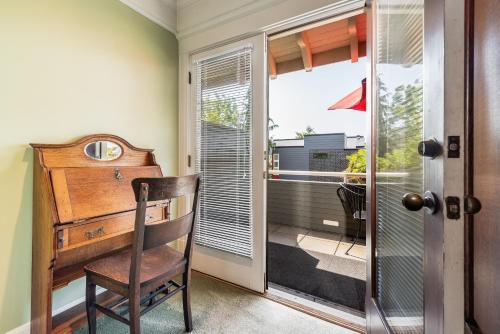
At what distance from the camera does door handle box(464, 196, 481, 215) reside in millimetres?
516

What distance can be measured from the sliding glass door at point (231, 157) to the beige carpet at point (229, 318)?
0.20 meters

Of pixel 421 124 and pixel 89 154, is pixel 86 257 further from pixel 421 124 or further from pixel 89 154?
pixel 421 124

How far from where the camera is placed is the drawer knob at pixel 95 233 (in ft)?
4.48

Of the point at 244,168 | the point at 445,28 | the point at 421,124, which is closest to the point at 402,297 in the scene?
the point at 421,124

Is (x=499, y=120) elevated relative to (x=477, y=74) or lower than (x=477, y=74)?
lower

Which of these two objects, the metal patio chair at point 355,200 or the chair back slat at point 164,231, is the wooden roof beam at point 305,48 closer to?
the metal patio chair at point 355,200

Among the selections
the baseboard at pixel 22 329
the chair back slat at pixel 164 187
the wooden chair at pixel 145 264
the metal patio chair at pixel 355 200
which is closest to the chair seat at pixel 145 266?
the wooden chair at pixel 145 264

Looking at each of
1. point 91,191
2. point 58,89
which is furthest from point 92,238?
point 58,89

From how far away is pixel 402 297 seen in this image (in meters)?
0.95

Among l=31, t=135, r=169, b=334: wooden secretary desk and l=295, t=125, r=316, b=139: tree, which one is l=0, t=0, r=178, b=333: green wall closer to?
l=31, t=135, r=169, b=334: wooden secretary desk

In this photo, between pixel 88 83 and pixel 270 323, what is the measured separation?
2.15m

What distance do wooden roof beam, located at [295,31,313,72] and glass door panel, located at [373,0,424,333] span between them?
5.19ft

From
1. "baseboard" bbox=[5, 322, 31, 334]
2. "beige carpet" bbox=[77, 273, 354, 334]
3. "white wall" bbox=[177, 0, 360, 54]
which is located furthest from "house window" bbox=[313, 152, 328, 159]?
"baseboard" bbox=[5, 322, 31, 334]

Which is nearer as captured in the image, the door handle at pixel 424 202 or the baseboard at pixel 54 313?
the door handle at pixel 424 202
